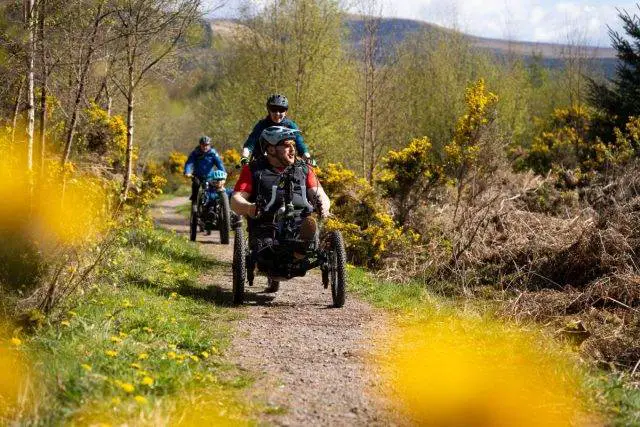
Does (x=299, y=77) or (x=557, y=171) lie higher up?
(x=299, y=77)

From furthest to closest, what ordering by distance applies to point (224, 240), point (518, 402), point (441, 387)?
1. point (224, 240)
2. point (441, 387)
3. point (518, 402)

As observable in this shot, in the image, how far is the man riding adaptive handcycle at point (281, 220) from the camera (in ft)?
23.5

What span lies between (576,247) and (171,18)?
296 inches

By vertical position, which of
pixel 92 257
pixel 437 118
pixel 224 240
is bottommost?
pixel 224 240

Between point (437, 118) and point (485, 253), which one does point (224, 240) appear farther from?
point (437, 118)

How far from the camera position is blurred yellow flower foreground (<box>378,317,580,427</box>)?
3.92 metres

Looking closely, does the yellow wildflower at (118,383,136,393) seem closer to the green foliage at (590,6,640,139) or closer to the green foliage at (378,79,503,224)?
the green foliage at (378,79,503,224)

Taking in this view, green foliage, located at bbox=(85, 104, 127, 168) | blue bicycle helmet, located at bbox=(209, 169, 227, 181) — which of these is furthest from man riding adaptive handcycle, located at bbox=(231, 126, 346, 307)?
green foliage, located at bbox=(85, 104, 127, 168)

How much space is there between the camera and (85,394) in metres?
3.70

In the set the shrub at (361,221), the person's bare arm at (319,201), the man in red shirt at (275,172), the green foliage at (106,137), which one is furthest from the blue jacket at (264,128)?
the green foliage at (106,137)

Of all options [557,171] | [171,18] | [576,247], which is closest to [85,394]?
[576,247]

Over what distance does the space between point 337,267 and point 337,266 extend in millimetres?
12

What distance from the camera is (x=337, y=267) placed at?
23.2ft

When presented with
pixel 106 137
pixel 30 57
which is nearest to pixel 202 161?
pixel 106 137
